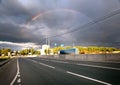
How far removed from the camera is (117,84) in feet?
26.5

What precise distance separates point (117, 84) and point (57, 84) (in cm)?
278

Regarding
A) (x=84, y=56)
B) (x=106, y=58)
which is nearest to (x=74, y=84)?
(x=106, y=58)

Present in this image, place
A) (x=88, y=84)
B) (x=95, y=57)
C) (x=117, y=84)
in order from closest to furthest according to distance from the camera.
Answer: (x=117, y=84) < (x=88, y=84) < (x=95, y=57)

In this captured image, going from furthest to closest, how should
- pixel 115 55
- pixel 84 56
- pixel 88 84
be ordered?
pixel 84 56, pixel 115 55, pixel 88 84

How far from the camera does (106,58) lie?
28.9 meters

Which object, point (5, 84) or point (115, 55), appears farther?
point (115, 55)

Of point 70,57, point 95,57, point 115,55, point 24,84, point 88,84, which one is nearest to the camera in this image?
point 88,84

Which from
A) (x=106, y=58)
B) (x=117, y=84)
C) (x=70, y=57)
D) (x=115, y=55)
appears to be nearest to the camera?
(x=117, y=84)

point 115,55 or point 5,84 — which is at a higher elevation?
point 115,55

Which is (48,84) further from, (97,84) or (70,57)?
(70,57)

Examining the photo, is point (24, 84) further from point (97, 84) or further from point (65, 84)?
point (97, 84)

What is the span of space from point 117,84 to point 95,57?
82.5ft

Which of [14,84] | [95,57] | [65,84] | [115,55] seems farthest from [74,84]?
[95,57]

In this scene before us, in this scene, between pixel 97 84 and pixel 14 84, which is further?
pixel 14 84
